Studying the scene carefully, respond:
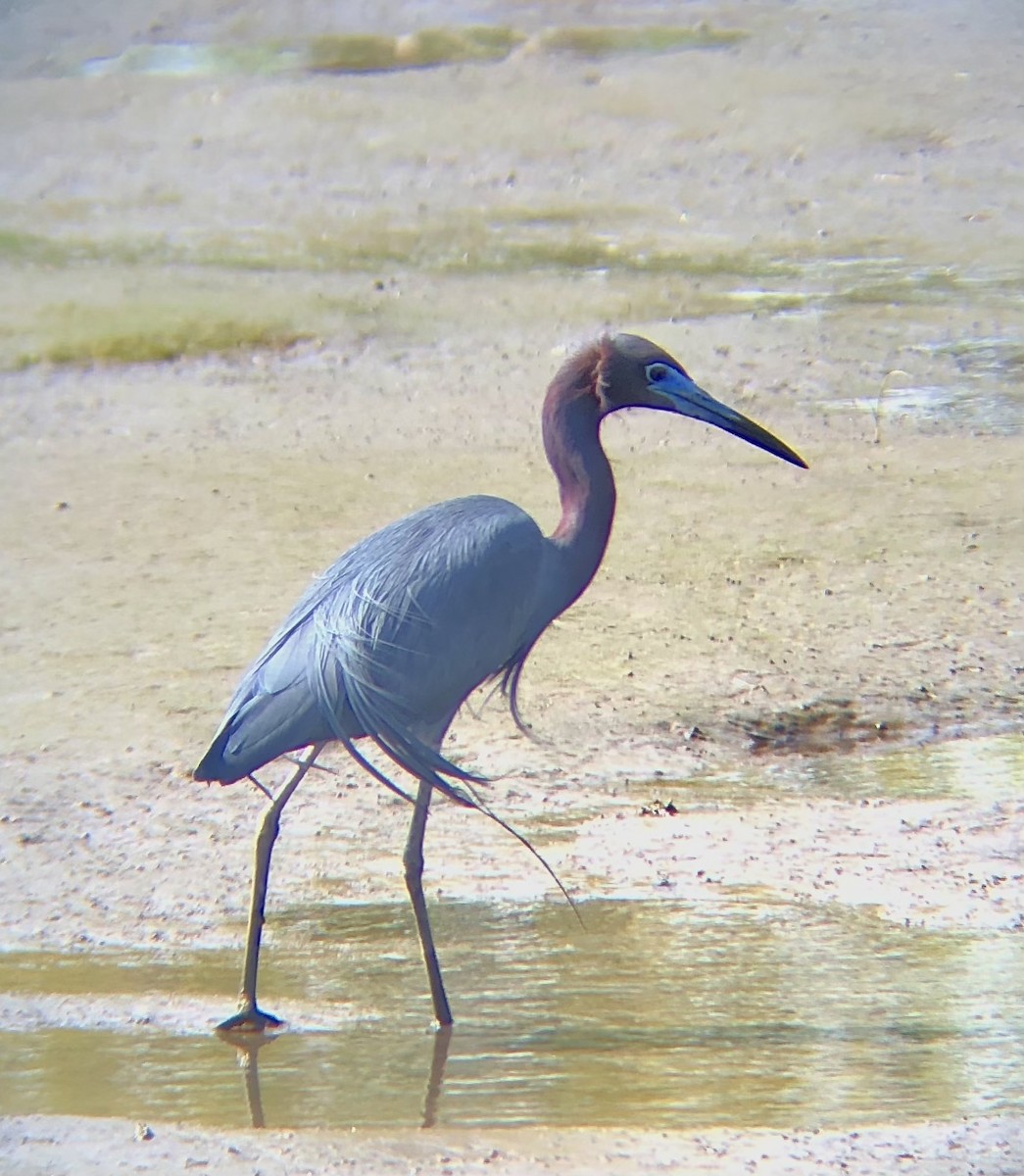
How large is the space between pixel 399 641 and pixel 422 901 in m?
0.65

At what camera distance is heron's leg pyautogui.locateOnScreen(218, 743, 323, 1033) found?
4.97 metres

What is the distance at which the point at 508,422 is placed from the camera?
11.0 metres

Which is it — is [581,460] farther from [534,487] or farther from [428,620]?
[534,487]

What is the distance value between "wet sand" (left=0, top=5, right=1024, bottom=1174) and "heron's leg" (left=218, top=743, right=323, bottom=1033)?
0.48m

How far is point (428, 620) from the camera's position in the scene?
5.33 m

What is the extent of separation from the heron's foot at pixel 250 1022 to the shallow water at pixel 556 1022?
48 millimetres

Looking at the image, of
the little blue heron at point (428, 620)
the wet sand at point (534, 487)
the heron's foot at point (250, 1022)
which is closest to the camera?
the heron's foot at point (250, 1022)

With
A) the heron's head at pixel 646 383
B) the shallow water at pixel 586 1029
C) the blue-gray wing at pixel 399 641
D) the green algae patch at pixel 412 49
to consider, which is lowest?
the green algae patch at pixel 412 49

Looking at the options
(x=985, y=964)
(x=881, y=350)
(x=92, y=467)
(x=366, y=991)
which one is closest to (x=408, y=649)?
(x=366, y=991)

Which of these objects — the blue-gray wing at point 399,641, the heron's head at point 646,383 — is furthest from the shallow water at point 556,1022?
the heron's head at point 646,383

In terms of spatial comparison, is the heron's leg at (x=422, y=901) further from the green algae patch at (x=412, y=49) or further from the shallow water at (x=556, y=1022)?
the green algae patch at (x=412, y=49)

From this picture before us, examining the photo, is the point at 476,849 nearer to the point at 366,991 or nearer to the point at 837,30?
the point at 366,991

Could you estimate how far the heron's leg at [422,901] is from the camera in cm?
503

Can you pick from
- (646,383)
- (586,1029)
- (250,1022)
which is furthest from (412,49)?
(586,1029)
